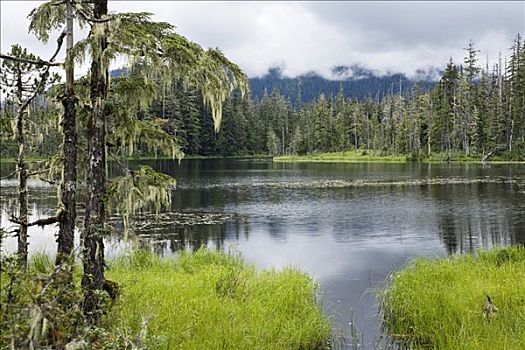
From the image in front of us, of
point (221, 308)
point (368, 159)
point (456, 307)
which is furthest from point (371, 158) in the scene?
point (221, 308)

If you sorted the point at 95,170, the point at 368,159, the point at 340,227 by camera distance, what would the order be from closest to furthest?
the point at 95,170 < the point at 340,227 < the point at 368,159

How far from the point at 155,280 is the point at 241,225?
16.4m

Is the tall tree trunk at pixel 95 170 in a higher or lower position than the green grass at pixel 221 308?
higher

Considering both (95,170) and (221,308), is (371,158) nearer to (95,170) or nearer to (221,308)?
(221,308)

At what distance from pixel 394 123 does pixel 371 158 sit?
1239cm

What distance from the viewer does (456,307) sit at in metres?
9.47

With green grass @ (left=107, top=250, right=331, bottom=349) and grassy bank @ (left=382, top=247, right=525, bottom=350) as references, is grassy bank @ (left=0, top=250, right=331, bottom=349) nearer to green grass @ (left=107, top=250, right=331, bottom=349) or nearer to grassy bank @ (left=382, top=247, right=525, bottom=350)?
green grass @ (left=107, top=250, right=331, bottom=349)

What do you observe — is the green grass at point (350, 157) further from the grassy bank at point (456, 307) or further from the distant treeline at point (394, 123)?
the grassy bank at point (456, 307)

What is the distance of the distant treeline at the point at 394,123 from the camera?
291ft

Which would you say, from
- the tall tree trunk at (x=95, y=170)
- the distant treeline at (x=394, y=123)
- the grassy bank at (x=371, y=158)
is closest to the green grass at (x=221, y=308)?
the tall tree trunk at (x=95, y=170)

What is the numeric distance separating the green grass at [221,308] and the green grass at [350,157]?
3448 inches

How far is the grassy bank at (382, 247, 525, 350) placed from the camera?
7805 millimetres

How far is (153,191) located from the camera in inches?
343

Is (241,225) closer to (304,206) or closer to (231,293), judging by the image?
(304,206)
